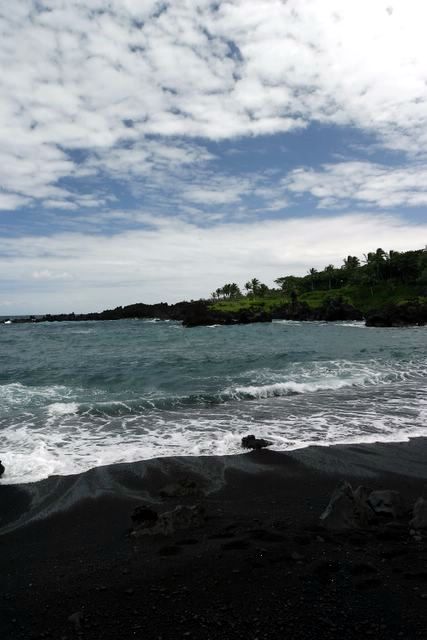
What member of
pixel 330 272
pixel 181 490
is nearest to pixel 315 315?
pixel 330 272

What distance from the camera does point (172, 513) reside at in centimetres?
695

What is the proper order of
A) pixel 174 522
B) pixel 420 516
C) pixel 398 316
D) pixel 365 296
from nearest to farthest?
pixel 420 516 → pixel 174 522 → pixel 398 316 → pixel 365 296

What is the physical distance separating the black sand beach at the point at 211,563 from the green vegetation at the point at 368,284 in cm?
10395

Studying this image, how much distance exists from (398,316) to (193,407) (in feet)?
238

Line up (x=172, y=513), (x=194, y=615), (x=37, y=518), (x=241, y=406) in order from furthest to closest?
(x=241, y=406), (x=37, y=518), (x=172, y=513), (x=194, y=615)

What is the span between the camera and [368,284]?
131 m

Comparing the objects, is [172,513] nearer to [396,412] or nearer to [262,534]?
[262,534]

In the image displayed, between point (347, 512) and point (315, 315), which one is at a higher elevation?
point (315, 315)

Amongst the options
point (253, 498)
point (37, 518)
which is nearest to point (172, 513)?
point (253, 498)

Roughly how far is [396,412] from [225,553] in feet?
36.3

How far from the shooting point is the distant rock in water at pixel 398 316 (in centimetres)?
7662

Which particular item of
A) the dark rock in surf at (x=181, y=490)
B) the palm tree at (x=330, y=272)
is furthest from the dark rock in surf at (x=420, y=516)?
the palm tree at (x=330, y=272)

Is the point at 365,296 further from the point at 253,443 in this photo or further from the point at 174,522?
the point at 174,522

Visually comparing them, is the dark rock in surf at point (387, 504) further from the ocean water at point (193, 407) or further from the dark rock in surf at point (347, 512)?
the ocean water at point (193, 407)
